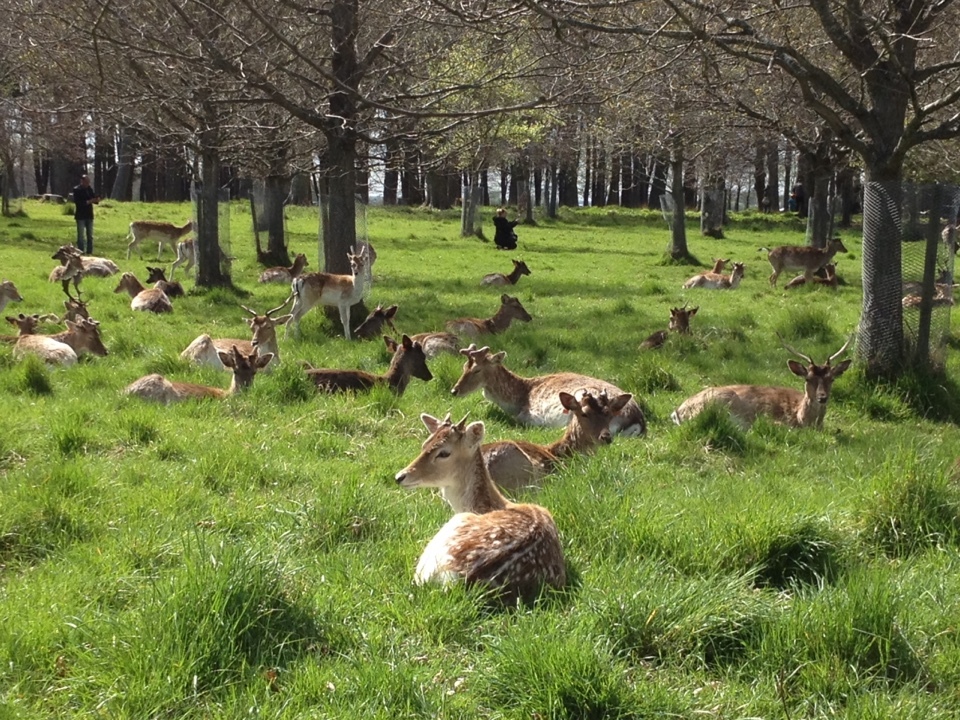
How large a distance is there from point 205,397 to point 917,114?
21.9ft

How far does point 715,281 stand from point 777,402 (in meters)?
11.3

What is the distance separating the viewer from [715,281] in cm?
1939

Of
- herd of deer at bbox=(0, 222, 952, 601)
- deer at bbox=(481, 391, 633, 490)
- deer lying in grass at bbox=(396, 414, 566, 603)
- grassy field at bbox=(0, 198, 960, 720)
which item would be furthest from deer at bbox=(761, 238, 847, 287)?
deer lying in grass at bbox=(396, 414, 566, 603)

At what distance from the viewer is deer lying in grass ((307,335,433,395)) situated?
8.95 metres

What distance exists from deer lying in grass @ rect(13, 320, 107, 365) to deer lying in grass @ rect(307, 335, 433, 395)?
2.87 m

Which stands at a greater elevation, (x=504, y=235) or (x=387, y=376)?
(x=504, y=235)

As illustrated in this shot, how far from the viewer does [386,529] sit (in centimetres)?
517

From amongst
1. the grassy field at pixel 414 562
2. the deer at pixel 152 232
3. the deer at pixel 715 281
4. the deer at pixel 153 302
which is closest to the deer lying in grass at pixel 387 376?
the grassy field at pixel 414 562

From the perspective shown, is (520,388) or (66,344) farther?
(66,344)

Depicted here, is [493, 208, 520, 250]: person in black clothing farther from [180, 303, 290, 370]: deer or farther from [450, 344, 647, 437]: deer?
[450, 344, 647, 437]: deer

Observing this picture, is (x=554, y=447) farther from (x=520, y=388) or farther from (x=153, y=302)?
(x=153, y=302)

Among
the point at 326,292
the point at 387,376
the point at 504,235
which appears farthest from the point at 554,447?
the point at 504,235

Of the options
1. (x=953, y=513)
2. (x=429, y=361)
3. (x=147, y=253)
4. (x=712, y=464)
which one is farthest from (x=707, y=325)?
(x=147, y=253)

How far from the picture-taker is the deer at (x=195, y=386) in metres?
8.59
